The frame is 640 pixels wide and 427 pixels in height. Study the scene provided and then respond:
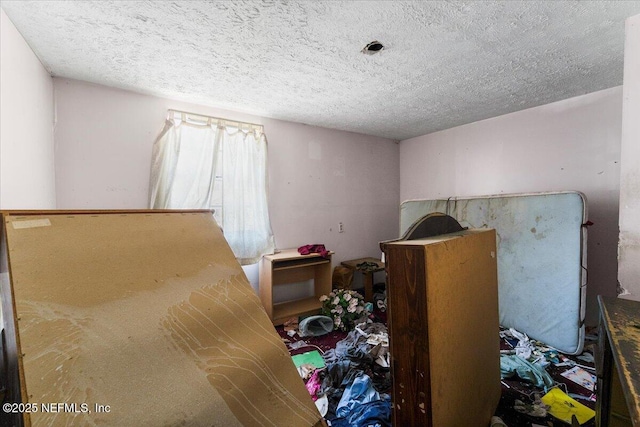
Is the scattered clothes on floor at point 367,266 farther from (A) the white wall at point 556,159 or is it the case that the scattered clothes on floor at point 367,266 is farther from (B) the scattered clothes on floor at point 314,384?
(B) the scattered clothes on floor at point 314,384

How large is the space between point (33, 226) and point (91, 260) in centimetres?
18

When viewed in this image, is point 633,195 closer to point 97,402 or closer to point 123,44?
Result: point 97,402

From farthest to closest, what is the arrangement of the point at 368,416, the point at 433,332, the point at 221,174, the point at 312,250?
the point at 312,250 → the point at 221,174 → the point at 368,416 → the point at 433,332

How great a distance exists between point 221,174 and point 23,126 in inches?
57.1

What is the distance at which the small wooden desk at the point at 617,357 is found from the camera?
0.74 m

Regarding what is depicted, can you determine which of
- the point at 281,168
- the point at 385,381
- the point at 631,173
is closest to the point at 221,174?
the point at 281,168

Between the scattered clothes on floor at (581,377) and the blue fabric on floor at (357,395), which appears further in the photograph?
the scattered clothes on floor at (581,377)

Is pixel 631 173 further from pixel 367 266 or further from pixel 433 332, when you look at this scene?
pixel 367 266

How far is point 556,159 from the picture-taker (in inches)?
107

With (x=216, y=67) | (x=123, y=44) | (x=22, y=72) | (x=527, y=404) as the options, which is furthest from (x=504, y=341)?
(x=22, y=72)

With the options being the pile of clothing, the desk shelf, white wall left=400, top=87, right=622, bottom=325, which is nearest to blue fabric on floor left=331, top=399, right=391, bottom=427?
the pile of clothing

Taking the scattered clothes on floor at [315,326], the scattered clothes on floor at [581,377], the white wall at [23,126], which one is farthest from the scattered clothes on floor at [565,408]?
the white wall at [23,126]

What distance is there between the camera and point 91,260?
0.75 m

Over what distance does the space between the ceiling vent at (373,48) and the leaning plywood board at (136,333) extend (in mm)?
1633
